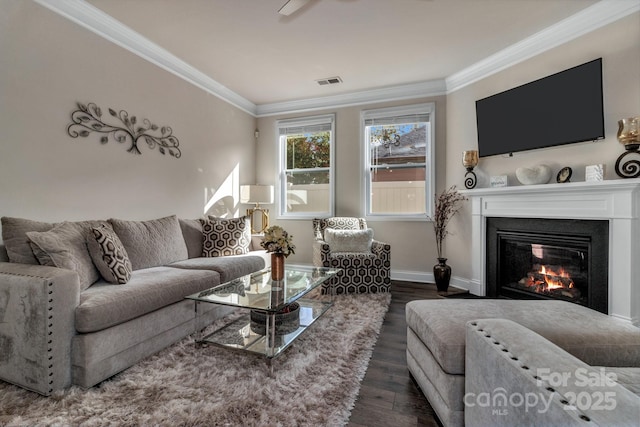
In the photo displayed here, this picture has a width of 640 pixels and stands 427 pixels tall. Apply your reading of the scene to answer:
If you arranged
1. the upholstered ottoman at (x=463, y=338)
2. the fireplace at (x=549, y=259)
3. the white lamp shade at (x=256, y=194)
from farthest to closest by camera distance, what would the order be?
1. the white lamp shade at (x=256, y=194)
2. the fireplace at (x=549, y=259)
3. the upholstered ottoman at (x=463, y=338)

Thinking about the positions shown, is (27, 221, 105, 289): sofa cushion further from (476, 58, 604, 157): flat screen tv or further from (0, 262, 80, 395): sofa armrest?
(476, 58, 604, 157): flat screen tv

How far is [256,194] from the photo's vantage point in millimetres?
4449

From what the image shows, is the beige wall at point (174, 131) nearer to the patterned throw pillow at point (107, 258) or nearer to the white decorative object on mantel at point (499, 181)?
the white decorative object on mantel at point (499, 181)

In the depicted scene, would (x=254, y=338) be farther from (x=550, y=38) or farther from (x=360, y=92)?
(x=550, y=38)

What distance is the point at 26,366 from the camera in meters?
1.65

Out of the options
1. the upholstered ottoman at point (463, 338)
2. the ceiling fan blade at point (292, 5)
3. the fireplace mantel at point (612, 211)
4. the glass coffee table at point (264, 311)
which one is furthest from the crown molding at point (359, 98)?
the upholstered ottoman at point (463, 338)

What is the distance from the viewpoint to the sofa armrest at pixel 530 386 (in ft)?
2.16

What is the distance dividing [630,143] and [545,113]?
805 mm

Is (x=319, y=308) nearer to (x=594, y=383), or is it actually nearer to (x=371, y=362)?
(x=371, y=362)

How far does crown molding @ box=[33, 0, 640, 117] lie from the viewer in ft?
8.27

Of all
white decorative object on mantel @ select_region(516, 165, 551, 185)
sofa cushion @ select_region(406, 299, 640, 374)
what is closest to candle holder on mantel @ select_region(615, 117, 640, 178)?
white decorative object on mantel @ select_region(516, 165, 551, 185)

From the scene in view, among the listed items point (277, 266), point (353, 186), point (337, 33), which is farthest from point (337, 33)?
point (277, 266)

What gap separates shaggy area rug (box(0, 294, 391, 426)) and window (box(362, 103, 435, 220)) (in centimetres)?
255

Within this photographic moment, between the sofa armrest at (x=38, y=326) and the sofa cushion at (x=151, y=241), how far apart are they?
0.93 meters
